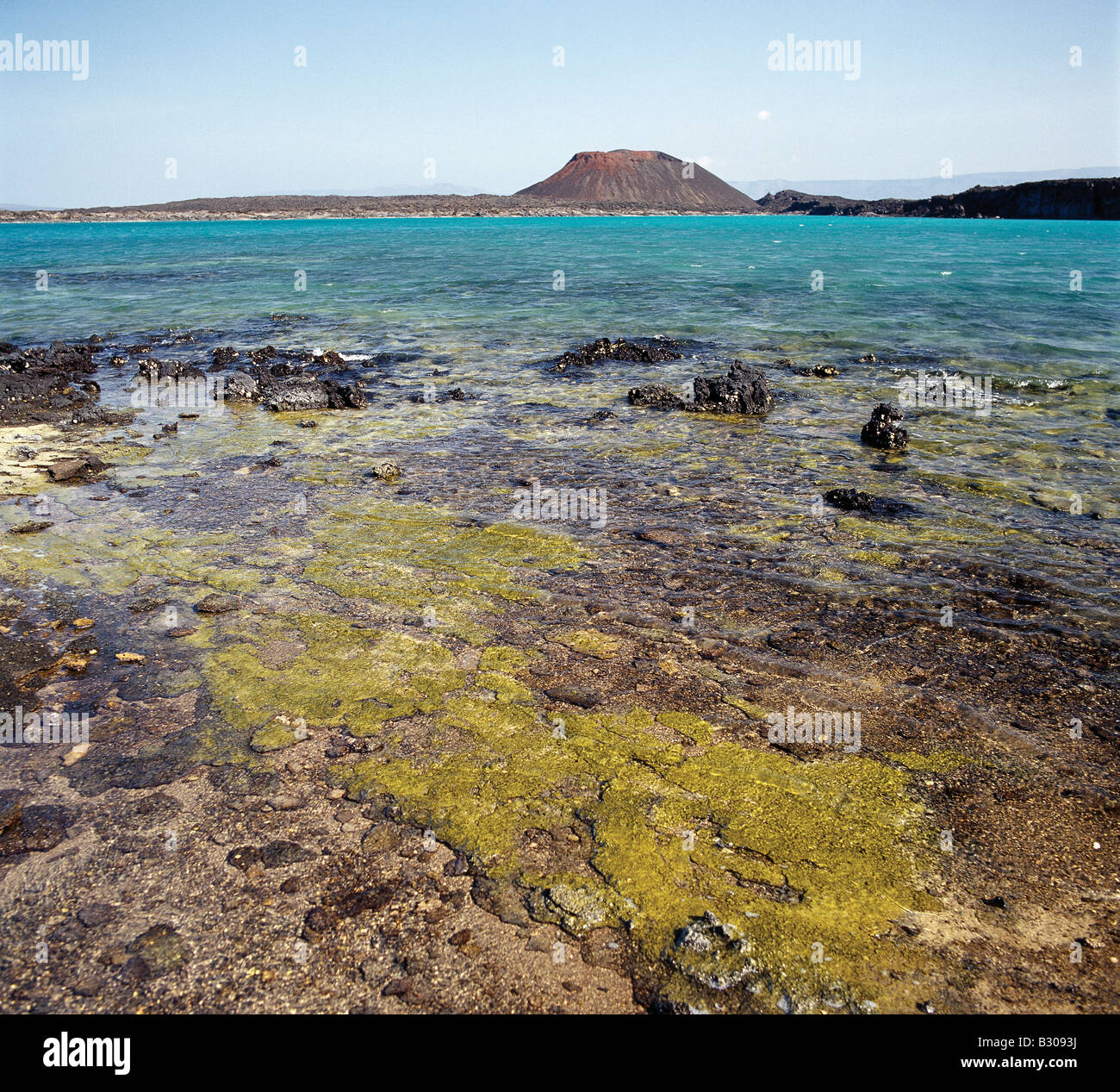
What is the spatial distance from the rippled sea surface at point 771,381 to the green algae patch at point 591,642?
236cm

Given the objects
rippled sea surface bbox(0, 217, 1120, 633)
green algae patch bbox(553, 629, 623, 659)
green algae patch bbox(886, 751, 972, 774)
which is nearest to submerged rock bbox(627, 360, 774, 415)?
rippled sea surface bbox(0, 217, 1120, 633)

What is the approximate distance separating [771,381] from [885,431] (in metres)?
5.41

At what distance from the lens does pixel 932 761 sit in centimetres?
512

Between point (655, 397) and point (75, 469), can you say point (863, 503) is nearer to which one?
point (655, 397)

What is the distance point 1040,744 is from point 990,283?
40.8 metres

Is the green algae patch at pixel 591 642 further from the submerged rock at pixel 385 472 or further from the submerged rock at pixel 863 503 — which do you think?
the submerged rock at pixel 385 472

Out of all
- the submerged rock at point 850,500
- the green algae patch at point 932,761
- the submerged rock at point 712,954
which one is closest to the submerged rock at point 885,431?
the submerged rock at point 850,500

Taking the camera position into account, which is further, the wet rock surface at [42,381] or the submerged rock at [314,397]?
the submerged rock at [314,397]

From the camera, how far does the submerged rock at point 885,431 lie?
40.4ft

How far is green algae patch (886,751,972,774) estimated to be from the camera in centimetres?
504

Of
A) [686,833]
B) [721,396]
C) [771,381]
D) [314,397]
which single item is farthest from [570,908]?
[771,381]

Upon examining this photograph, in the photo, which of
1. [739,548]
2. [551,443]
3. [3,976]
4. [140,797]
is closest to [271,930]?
[3,976]

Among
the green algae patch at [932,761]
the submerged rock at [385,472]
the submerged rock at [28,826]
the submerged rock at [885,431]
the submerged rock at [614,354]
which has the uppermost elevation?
the submerged rock at [614,354]
